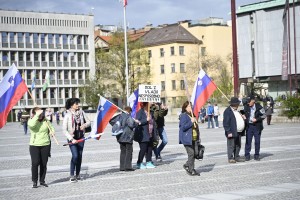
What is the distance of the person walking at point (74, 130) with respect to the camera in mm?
15609

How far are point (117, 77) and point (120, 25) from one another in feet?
22.2

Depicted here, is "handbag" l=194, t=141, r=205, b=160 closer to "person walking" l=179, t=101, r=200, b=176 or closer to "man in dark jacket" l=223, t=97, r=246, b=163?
"person walking" l=179, t=101, r=200, b=176

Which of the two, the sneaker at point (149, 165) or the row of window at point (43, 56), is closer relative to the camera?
the sneaker at point (149, 165)

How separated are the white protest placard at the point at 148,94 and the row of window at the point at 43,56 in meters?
92.1

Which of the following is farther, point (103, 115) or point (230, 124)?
point (230, 124)

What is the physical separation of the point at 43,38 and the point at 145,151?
9680cm

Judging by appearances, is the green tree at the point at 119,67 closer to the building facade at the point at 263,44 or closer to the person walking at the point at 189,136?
the building facade at the point at 263,44

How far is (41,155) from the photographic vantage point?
15.1m

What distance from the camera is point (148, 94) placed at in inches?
733

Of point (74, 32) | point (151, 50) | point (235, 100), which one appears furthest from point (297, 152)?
point (74, 32)

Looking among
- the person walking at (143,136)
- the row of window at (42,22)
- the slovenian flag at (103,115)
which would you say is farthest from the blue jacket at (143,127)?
the row of window at (42,22)

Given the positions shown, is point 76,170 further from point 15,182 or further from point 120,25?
point 120,25

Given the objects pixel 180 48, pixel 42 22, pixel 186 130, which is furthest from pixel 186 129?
pixel 42 22

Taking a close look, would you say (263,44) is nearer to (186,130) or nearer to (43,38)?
(43,38)
